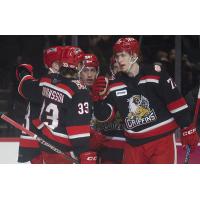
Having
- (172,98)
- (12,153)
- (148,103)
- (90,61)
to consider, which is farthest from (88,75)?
(12,153)

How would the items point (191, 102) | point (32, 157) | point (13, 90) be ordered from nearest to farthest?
point (32, 157), point (191, 102), point (13, 90)

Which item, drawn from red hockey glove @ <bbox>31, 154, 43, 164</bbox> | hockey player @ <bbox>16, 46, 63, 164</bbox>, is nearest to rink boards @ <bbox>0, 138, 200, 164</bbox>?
hockey player @ <bbox>16, 46, 63, 164</bbox>

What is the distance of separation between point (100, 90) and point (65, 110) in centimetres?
33

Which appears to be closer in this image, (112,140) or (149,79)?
(149,79)

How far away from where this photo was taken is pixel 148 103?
12.3 ft

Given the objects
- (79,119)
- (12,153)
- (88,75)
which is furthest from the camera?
(12,153)

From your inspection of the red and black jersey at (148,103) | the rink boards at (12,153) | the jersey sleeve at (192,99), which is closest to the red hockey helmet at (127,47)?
the red and black jersey at (148,103)

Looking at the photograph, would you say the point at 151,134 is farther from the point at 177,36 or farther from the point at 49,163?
the point at 177,36

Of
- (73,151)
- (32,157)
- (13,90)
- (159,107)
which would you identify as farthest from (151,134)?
(13,90)

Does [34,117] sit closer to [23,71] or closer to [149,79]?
[23,71]

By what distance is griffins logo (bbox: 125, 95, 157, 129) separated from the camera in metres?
3.76

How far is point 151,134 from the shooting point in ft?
12.4

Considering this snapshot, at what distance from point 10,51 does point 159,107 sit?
1.97 m

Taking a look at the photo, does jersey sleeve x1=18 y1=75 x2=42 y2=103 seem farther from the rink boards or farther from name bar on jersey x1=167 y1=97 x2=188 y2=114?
the rink boards
